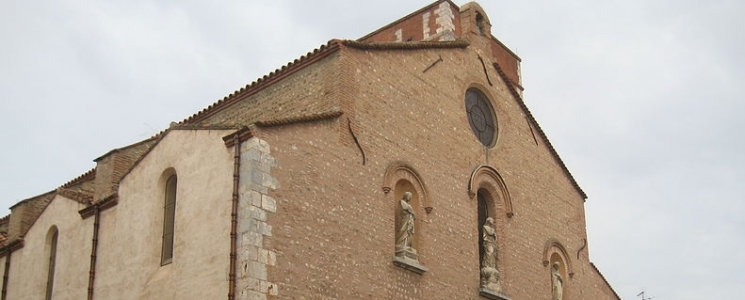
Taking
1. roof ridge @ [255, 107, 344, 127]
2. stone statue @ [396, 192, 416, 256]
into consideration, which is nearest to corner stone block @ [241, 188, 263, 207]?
roof ridge @ [255, 107, 344, 127]

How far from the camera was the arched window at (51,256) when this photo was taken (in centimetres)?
1889

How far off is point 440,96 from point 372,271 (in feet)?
17.1

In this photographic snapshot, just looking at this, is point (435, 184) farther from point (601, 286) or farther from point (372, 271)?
point (601, 286)

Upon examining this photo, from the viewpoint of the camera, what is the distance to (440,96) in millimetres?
19531

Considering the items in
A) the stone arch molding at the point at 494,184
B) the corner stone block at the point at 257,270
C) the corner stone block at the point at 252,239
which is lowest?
the corner stone block at the point at 257,270

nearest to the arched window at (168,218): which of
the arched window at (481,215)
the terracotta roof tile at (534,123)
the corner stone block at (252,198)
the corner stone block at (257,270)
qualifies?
the corner stone block at (252,198)

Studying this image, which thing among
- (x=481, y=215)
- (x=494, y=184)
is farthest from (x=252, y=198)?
(x=494, y=184)

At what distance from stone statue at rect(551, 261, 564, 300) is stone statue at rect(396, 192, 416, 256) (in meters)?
5.79

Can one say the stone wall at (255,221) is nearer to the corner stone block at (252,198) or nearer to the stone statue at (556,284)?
the corner stone block at (252,198)

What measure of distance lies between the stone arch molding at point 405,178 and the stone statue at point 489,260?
6.90ft

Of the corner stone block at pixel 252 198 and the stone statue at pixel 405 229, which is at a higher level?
the stone statue at pixel 405 229

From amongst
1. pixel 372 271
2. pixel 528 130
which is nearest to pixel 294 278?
pixel 372 271

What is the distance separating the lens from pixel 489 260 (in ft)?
62.5

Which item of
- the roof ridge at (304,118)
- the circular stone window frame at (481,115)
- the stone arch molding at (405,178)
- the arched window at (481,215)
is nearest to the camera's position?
→ the roof ridge at (304,118)
